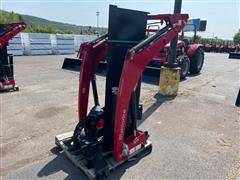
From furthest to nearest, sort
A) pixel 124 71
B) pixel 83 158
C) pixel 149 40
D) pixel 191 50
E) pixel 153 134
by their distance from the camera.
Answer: pixel 191 50, pixel 153 134, pixel 83 158, pixel 149 40, pixel 124 71

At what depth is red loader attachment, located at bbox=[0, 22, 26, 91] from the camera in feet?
20.2

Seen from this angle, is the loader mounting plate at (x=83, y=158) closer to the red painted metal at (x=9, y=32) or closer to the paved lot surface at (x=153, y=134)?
the paved lot surface at (x=153, y=134)

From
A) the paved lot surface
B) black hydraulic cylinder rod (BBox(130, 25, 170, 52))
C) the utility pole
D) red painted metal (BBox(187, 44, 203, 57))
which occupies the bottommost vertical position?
the paved lot surface

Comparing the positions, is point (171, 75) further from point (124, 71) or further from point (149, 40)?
point (124, 71)

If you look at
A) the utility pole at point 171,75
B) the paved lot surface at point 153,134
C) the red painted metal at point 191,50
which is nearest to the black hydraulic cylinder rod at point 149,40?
the paved lot surface at point 153,134

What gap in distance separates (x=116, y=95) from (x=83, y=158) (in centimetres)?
96

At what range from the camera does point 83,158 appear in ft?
9.82

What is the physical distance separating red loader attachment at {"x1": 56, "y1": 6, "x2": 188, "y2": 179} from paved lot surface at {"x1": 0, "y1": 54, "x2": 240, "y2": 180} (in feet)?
0.67

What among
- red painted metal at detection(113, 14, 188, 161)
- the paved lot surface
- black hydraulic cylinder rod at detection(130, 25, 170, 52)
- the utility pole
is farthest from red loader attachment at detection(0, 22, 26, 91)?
red painted metal at detection(113, 14, 188, 161)

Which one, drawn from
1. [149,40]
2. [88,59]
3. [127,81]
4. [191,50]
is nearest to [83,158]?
[127,81]

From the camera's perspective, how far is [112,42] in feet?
9.05

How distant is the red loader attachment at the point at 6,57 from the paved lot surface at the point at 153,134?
43 cm

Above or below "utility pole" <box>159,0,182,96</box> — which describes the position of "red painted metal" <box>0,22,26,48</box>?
above

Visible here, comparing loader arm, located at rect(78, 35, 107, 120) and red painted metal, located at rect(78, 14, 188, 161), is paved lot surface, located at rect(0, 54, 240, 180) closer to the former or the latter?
red painted metal, located at rect(78, 14, 188, 161)
